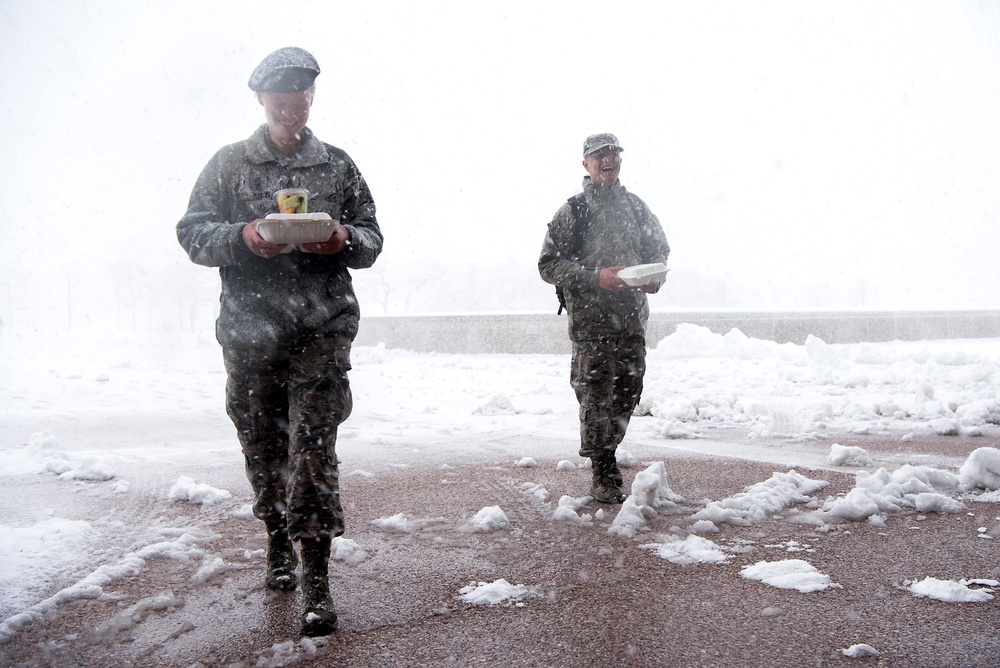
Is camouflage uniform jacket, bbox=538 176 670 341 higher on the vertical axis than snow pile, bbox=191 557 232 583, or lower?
higher

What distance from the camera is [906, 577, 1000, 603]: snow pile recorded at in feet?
8.96

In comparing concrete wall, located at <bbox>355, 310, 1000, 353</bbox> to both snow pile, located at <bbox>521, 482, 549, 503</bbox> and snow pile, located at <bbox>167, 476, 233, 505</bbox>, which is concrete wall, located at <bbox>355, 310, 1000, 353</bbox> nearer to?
snow pile, located at <bbox>521, 482, 549, 503</bbox>

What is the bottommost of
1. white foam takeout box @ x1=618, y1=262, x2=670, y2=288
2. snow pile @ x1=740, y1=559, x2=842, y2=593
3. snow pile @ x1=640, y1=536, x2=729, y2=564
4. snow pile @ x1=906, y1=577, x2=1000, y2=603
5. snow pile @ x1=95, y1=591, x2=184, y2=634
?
snow pile @ x1=95, y1=591, x2=184, y2=634

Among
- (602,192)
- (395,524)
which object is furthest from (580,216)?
(395,524)

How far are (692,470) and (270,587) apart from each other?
133 inches

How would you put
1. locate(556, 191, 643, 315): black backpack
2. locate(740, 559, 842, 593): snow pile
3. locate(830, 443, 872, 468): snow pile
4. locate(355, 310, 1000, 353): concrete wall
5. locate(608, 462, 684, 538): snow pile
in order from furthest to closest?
locate(355, 310, 1000, 353): concrete wall
locate(830, 443, 872, 468): snow pile
locate(556, 191, 643, 315): black backpack
locate(608, 462, 684, 538): snow pile
locate(740, 559, 842, 593): snow pile

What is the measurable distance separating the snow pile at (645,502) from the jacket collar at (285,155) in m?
2.34

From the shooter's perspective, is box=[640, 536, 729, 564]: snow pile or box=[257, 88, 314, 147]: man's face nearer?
box=[257, 88, 314, 147]: man's face

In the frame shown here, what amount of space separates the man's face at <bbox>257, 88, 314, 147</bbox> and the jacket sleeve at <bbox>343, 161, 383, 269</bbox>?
274mm

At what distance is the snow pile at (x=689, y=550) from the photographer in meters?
3.30

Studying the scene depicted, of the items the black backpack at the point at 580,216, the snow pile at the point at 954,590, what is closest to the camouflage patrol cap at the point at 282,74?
the black backpack at the point at 580,216

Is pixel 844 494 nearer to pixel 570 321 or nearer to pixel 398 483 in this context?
pixel 570 321

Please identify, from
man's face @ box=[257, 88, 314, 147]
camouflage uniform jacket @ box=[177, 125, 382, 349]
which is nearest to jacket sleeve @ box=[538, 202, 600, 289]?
camouflage uniform jacket @ box=[177, 125, 382, 349]

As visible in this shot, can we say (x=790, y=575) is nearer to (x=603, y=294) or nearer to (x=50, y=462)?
(x=603, y=294)
